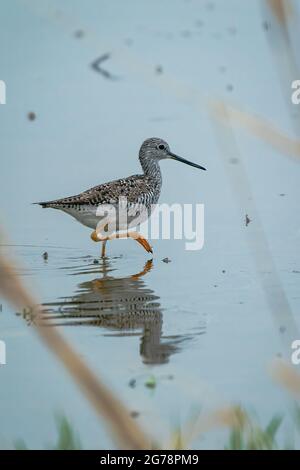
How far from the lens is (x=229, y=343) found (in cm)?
510

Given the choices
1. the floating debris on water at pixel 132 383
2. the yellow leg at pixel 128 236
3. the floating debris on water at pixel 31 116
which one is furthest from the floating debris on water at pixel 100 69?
the floating debris on water at pixel 132 383

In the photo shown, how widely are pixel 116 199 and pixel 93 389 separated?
6.65 metres

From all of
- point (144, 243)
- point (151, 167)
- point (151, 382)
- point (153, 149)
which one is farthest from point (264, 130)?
point (153, 149)

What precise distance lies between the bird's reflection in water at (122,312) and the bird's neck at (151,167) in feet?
7.98

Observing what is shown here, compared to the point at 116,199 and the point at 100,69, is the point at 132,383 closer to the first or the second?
the point at 116,199

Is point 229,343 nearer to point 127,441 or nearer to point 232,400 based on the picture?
point 232,400

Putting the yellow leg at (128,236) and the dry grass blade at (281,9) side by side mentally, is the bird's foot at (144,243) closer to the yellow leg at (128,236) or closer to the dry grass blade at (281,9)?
the yellow leg at (128,236)

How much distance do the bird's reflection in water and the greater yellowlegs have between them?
1157mm

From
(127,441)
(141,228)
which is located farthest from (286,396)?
(141,228)

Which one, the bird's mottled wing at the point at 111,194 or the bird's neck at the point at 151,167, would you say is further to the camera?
the bird's neck at the point at 151,167

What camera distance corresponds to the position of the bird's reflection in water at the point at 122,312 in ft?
16.7

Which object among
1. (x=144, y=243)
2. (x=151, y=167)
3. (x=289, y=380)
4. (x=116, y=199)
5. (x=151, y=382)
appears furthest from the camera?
(x=151, y=167)

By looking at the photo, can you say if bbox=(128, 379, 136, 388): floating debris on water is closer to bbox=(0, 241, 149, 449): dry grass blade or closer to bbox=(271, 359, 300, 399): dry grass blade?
bbox=(271, 359, 300, 399): dry grass blade

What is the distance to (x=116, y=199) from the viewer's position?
8.48 meters
